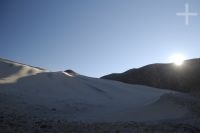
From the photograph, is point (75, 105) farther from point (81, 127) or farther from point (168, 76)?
point (168, 76)

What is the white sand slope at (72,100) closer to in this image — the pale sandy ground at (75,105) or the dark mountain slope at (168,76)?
the pale sandy ground at (75,105)

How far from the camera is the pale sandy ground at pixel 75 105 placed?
6.77 meters

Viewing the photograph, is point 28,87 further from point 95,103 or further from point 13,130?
point 13,130

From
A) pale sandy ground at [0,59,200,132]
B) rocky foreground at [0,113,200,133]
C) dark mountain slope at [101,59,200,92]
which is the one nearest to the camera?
rocky foreground at [0,113,200,133]

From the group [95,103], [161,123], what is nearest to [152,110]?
[161,123]

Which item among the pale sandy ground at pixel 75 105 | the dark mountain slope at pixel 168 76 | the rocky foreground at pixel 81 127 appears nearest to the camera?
the rocky foreground at pixel 81 127

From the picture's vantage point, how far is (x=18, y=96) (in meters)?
9.95

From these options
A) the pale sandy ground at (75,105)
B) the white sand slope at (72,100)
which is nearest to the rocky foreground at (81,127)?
the pale sandy ground at (75,105)

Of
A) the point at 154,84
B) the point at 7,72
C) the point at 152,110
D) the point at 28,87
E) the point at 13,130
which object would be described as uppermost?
the point at 154,84

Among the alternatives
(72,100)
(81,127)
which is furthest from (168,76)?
(81,127)

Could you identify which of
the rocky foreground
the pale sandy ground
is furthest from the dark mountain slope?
the rocky foreground

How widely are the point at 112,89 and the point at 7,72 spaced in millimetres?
4063

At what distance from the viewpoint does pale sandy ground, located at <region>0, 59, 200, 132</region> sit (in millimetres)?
6766

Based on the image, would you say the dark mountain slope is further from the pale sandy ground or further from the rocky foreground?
the rocky foreground
